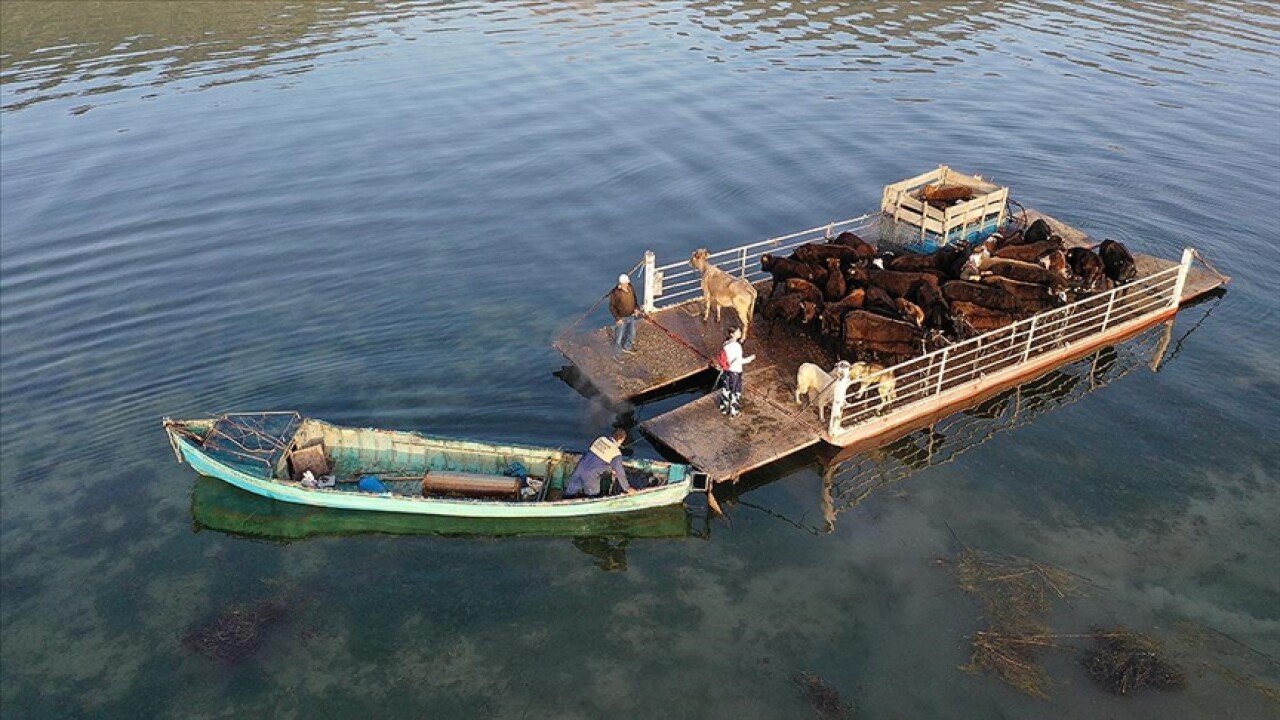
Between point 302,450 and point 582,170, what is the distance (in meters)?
21.0

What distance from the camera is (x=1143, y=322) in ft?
77.6

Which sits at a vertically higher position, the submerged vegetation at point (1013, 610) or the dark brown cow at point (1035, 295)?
the dark brown cow at point (1035, 295)

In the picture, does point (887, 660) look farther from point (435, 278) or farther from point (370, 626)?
point (435, 278)

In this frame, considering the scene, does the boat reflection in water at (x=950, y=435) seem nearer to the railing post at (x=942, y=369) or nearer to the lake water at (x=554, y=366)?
the lake water at (x=554, y=366)

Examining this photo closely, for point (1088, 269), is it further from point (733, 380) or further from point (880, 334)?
point (733, 380)

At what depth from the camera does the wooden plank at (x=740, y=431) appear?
1822 centimetres

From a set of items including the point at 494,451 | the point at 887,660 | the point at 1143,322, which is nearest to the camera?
the point at 887,660

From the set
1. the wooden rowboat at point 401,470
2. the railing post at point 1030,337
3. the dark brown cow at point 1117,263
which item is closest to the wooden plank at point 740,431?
the wooden rowboat at point 401,470

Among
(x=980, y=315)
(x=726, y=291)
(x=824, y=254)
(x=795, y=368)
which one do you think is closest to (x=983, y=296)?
(x=980, y=315)

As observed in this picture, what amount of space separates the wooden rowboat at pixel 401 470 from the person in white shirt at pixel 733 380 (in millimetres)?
2175

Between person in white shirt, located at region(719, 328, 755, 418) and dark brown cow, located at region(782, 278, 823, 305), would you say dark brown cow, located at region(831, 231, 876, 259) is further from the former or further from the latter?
person in white shirt, located at region(719, 328, 755, 418)

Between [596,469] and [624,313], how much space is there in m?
5.29

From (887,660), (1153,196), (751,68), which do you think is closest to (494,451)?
(887,660)

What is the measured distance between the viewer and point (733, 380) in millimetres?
19094
